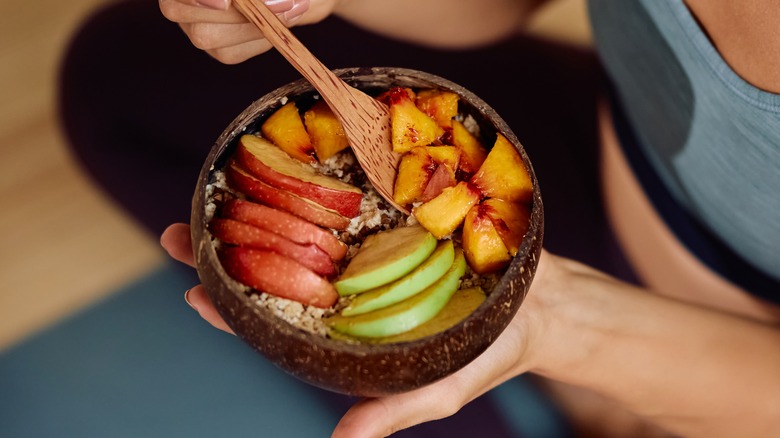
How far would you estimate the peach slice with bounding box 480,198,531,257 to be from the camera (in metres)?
0.81

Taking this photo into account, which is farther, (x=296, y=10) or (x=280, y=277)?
(x=296, y=10)

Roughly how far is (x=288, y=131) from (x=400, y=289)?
0.75ft

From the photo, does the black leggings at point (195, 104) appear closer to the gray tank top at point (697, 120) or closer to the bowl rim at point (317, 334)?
the gray tank top at point (697, 120)

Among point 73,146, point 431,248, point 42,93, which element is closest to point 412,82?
point 431,248

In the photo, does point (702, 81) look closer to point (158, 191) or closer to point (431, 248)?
point (431, 248)

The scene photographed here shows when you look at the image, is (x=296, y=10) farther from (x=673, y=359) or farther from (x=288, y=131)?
(x=673, y=359)

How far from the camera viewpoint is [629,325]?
3.64 ft

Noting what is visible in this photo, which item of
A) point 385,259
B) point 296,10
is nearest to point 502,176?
point 385,259

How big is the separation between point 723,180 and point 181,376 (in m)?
1.01

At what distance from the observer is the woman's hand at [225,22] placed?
2.80 feet

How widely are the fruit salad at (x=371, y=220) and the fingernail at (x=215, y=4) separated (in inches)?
4.8

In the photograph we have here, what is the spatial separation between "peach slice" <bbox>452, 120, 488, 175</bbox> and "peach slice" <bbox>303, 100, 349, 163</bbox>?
119 millimetres

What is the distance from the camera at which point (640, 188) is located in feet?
4.36

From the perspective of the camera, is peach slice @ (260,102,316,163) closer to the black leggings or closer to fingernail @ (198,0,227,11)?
fingernail @ (198,0,227,11)
